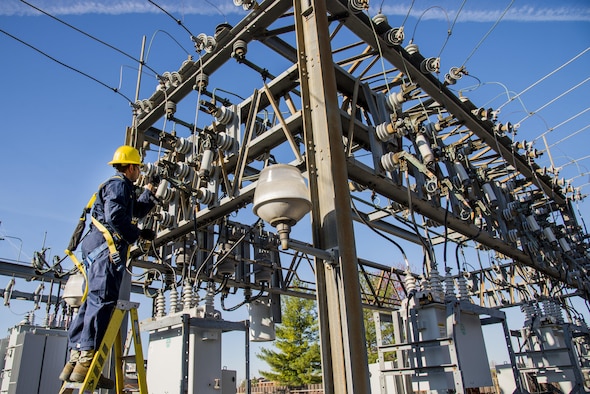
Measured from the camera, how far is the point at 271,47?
561 centimetres

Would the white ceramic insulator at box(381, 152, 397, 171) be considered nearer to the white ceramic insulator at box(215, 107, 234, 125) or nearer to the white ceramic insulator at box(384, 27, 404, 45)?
the white ceramic insulator at box(384, 27, 404, 45)

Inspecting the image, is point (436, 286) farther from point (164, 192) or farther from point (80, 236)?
point (164, 192)

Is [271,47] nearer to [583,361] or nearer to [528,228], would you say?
[528,228]

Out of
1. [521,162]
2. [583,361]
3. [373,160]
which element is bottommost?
[583,361]

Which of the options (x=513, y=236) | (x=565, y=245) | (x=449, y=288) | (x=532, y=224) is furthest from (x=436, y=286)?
(x=565, y=245)

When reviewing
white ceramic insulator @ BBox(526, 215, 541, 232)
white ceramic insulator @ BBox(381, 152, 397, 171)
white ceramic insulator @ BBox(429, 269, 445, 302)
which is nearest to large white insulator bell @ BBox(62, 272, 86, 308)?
white ceramic insulator @ BBox(381, 152, 397, 171)

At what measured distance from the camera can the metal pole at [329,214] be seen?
10.6 ft

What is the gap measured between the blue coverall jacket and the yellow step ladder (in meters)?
0.06

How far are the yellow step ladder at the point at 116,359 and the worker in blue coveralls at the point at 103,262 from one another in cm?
5

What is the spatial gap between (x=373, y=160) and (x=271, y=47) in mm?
2104

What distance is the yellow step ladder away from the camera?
2.97 meters

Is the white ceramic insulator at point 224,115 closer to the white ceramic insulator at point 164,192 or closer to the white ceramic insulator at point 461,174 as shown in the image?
the white ceramic insulator at point 164,192

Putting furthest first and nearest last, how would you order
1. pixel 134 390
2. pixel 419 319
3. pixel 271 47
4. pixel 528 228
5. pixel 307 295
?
pixel 307 295 → pixel 528 228 → pixel 271 47 → pixel 134 390 → pixel 419 319

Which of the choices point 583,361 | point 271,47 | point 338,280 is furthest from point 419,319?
point 583,361
